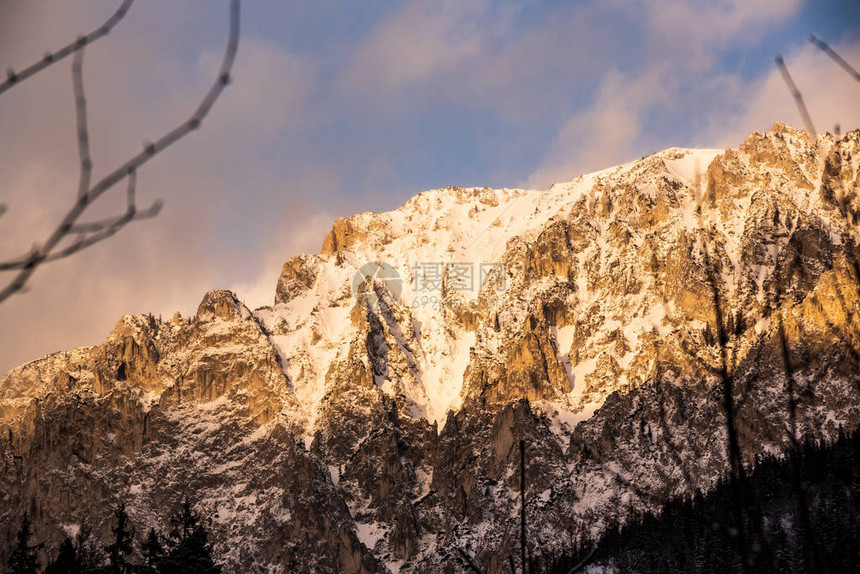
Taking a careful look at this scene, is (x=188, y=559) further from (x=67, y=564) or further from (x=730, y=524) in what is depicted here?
(x=730, y=524)

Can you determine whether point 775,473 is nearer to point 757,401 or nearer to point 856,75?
point 757,401

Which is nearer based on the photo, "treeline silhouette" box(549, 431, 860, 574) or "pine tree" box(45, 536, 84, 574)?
"pine tree" box(45, 536, 84, 574)

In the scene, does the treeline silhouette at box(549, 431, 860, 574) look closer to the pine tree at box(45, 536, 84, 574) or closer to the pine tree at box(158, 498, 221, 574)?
the pine tree at box(158, 498, 221, 574)

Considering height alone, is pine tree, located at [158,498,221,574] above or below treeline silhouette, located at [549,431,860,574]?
below

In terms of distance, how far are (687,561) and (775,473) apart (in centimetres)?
2174

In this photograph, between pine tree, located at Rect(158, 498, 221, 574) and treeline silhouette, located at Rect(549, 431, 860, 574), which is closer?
pine tree, located at Rect(158, 498, 221, 574)

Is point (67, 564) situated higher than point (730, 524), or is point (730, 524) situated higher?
point (730, 524)

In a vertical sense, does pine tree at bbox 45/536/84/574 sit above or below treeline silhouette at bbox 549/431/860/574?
below

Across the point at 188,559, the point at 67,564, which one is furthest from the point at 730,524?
the point at 67,564

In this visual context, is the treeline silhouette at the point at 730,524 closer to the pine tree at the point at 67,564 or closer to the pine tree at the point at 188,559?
the pine tree at the point at 188,559

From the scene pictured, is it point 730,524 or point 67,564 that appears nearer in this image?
point 67,564

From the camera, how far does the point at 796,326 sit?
19525 cm

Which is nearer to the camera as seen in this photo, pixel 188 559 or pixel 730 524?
pixel 188 559

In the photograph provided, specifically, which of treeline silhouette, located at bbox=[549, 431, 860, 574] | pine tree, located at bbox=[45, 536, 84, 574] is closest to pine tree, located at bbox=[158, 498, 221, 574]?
pine tree, located at bbox=[45, 536, 84, 574]
